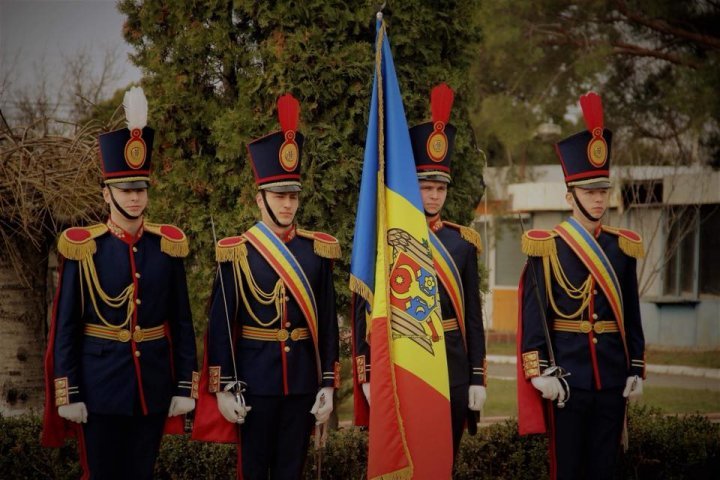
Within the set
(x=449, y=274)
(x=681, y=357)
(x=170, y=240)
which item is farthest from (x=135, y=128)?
(x=681, y=357)

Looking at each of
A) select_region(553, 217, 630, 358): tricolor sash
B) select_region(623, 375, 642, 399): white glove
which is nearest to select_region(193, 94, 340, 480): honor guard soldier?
select_region(553, 217, 630, 358): tricolor sash

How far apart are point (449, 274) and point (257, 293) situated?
101 centimetres

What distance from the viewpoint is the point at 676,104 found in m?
13.2

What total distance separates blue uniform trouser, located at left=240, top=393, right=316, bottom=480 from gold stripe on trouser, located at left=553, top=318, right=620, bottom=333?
1.36 metres

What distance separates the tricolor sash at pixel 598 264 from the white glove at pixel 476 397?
32.0 inches

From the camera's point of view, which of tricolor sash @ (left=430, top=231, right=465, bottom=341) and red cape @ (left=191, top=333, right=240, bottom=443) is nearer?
red cape @ (left=191, top=333, right=240, bottom=443)

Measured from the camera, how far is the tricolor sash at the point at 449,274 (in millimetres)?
4832

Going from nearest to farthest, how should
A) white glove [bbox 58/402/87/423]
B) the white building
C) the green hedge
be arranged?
white glove [bbox 58/402/87/423]
the green hedge
the white building

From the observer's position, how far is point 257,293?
15.3 feet

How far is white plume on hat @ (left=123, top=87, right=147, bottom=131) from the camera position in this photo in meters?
4.46

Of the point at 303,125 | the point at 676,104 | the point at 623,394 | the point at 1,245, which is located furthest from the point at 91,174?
the point at 676,104

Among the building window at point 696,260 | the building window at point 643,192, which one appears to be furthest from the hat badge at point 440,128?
the building window at point 696,260

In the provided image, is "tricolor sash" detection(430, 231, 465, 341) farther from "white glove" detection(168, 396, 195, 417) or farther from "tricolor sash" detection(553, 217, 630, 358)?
"white glove" detection(168, 396, 195, 417)

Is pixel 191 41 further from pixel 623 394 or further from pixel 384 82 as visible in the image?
pixel 623 394
